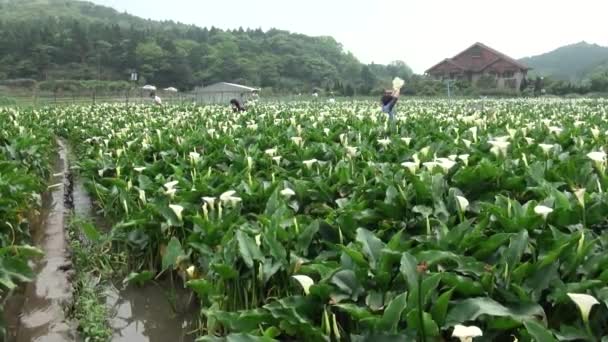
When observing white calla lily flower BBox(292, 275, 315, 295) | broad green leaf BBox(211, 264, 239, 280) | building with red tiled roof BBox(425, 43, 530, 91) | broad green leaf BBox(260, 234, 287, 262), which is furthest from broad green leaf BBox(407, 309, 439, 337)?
building with red tiled roof BBox(425, 43, 530, 91)

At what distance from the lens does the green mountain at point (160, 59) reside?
67.2 metres

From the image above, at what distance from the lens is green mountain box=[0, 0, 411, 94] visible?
67.2m

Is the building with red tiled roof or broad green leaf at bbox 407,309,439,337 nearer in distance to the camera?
broad green leaf at bbox 407,309,439,337

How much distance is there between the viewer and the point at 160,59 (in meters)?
73.3

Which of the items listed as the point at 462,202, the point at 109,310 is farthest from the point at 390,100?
the point at 109,310

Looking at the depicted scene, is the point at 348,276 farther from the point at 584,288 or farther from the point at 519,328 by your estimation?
the point at 584,288

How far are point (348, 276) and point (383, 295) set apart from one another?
186 millimetres

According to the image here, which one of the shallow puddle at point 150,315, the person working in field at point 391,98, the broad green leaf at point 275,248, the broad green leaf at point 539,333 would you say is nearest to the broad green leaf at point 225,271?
the broad green leaf at point 275,248

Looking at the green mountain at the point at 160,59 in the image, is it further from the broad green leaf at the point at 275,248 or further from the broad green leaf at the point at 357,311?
the broad green leaf at the point at 357,311

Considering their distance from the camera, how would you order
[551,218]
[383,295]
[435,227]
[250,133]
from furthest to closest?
1. [250,133]
2. [435,227]
3. [551,218]
4. [383,295]

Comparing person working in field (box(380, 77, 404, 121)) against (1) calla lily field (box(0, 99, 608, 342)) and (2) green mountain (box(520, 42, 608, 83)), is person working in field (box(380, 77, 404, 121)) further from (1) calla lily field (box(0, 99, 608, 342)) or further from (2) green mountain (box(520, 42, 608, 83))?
(2) green mountain (box(520, 42, 608, 83))

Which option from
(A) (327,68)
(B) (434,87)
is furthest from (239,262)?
(A) (327,68)

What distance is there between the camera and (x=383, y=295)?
2.56 meters

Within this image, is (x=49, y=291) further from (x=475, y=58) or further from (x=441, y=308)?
(x=475, y=58)
